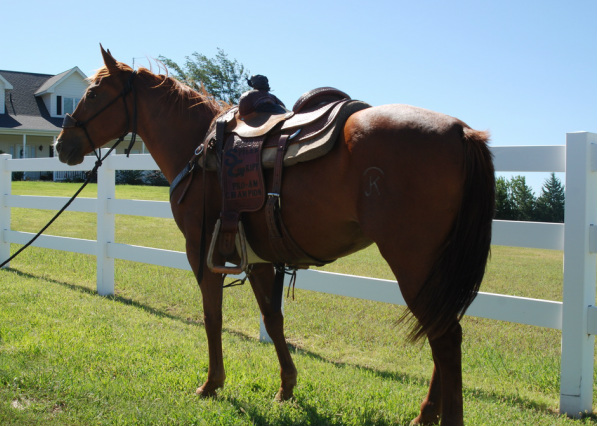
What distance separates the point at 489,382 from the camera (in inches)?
163

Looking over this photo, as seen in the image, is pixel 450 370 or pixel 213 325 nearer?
pixel 450 370

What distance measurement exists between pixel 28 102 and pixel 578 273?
33936mm

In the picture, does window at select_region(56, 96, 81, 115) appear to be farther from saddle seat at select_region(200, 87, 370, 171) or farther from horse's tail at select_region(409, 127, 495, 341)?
horse's tail at select_region(409, 127, 495, 341)

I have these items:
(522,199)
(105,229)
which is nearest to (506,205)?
(522,199)

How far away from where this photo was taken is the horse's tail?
260cm

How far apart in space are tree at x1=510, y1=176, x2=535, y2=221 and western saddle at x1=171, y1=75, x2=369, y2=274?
9584mm

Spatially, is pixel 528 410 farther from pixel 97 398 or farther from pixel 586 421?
pixel 97 398

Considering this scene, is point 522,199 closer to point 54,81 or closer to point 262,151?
point 262,151

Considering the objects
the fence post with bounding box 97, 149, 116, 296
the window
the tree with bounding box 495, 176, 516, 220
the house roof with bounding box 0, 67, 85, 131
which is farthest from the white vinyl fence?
the window

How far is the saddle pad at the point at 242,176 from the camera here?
3.25m

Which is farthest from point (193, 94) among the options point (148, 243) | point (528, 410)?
point (148, 243)

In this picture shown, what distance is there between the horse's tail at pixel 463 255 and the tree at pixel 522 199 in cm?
981

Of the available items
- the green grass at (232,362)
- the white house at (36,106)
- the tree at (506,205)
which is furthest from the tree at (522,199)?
the white house at (36,106)

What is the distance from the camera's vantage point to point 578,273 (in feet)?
11.8
